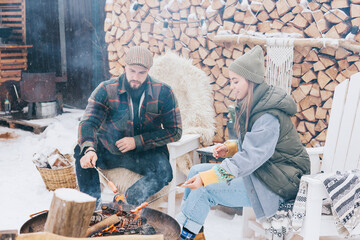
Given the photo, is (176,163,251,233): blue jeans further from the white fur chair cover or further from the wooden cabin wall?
the wooden cabin wall

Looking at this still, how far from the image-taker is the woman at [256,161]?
7.31 ft

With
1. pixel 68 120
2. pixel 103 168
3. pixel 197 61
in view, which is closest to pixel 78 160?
pixel 103 168

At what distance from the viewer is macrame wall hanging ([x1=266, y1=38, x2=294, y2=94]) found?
12.1 feet

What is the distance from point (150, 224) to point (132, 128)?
991 millimetres

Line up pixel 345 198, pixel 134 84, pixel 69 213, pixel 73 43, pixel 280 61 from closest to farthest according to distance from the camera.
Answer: pixel 69 213
pixel 345 198
pixel 134 84
pixel 280 61
pixel 73 43

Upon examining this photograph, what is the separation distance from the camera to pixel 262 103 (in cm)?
226

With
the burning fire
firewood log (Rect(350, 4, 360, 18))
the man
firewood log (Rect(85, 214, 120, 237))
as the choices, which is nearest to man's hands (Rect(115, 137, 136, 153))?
the man

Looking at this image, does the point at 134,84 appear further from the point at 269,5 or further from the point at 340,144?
the point at 269,5

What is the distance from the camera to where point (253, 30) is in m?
4.01

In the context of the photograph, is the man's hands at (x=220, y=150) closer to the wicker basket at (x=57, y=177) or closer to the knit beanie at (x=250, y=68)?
the knit beanie at (x=250, y=68)

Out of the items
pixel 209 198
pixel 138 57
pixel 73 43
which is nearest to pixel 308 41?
pixel 138 57

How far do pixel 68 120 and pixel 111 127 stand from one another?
3434 mm

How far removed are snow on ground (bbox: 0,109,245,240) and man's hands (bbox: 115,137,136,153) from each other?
97 cm

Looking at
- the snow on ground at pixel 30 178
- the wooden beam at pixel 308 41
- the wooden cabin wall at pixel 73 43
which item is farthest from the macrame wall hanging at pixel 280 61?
the wooden cabin wall at pixel 73 43
